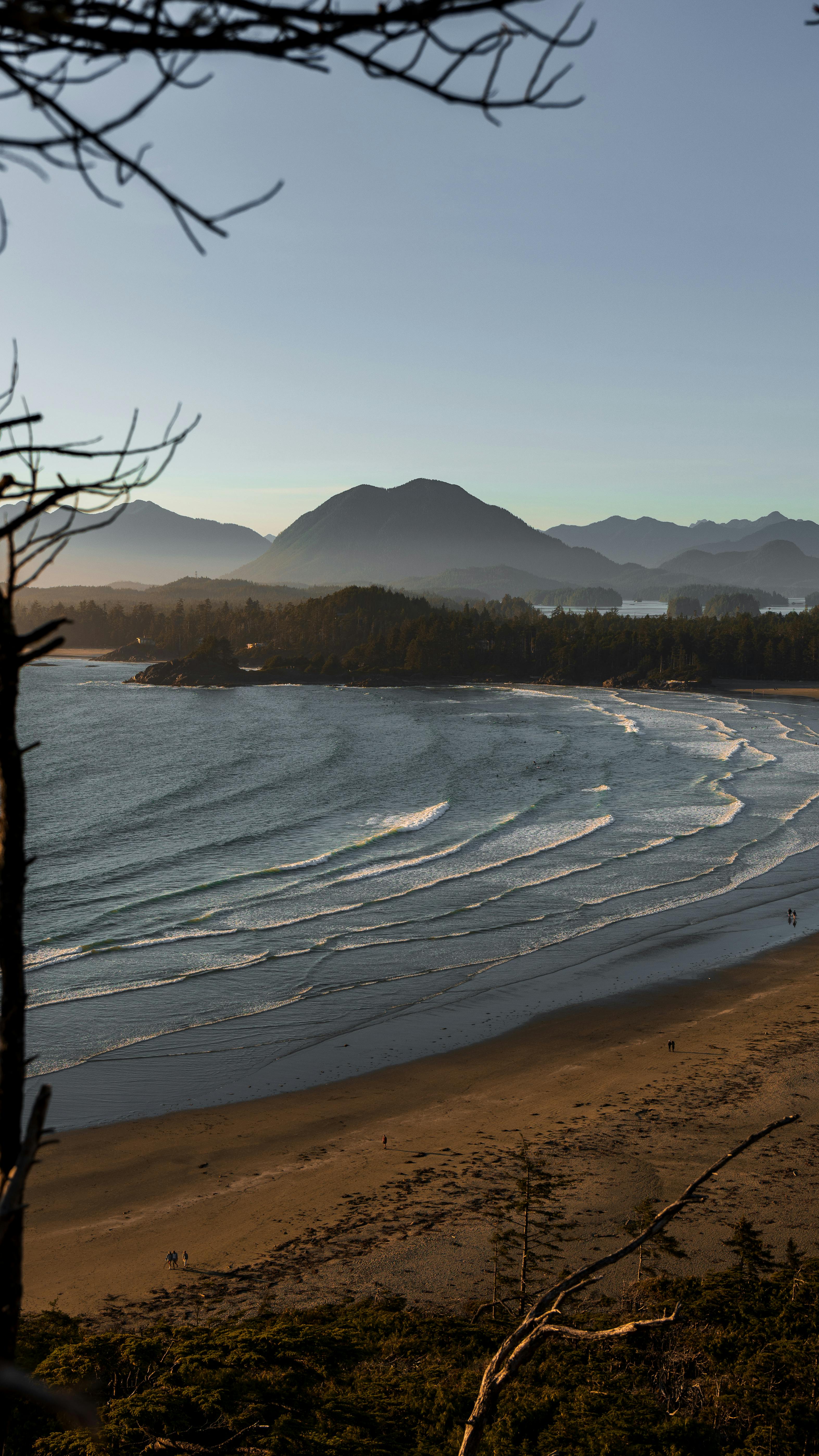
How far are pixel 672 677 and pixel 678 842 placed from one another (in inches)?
4356

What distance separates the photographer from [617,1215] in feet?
46.7

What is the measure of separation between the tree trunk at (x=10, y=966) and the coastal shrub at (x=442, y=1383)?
541 cm

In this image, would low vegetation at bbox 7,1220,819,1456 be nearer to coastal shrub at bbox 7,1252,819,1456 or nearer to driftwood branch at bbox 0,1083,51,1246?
coastal shrub at bbox 7,1252,819,1456

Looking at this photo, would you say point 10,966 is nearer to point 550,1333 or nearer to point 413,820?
point 550,1333

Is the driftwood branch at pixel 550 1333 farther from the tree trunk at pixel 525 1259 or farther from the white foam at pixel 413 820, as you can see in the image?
the white foam at pixel 413 820

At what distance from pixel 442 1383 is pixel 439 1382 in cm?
4

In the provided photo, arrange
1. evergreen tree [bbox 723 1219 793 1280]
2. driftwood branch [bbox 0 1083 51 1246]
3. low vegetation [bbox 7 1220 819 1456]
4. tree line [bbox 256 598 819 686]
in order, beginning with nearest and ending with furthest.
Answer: driftwood branch [bbox 0 1083 51 1246]
low vegetation [bbox 7 1220 819 1456]
evergreen tree [bbox 723 1219 793 1280]
tree line [bbox 256 598 819 686]

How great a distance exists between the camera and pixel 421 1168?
16375mm

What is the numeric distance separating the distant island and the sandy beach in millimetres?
127806

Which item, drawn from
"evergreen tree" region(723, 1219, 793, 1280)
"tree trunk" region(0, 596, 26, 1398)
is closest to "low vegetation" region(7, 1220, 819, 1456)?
"evergreen tree" region(723, 1219, 793, 1280)

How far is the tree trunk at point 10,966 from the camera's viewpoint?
304 cm

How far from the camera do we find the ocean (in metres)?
22.7

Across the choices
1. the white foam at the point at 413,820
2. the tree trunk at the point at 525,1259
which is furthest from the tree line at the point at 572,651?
the tree trunk at the point at 525,1259

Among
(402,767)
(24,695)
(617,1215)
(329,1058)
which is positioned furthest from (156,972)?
(24,695)
